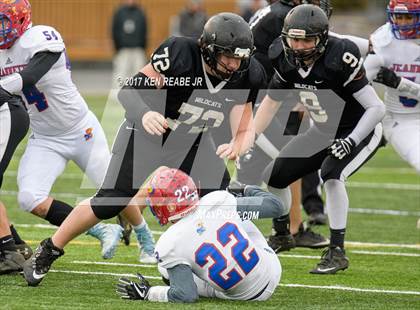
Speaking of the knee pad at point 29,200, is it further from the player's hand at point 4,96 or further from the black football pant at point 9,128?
the player's hand at point 4,96

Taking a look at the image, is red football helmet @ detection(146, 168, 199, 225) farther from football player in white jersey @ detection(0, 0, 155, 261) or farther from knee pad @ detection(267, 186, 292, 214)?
knee pad @ detection(267, 186, 292, 214)

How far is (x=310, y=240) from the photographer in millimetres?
7152

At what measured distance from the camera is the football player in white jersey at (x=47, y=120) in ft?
19.1

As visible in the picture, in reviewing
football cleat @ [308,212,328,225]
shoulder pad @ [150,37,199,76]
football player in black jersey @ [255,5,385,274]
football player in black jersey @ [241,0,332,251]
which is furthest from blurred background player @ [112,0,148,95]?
shoulder pad @ [150,37,199,76]

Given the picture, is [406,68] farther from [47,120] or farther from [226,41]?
[47,120]

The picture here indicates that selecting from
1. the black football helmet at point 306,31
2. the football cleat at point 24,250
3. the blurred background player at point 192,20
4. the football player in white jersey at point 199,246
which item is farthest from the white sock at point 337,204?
the blurred background player at point 192,20

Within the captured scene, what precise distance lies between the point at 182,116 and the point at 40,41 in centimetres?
92

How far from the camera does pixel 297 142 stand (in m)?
6.54

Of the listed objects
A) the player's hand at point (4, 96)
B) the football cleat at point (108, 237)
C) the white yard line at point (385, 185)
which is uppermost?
the player's hand at point (4, 96)

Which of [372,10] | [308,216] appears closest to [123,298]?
[308,216]

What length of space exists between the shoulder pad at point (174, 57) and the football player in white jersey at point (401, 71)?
1.61 metres

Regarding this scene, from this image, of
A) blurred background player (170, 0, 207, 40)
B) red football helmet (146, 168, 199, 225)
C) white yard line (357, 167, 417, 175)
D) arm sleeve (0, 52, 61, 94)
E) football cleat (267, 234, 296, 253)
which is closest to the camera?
red football helmet (146, 168, 199, 225)

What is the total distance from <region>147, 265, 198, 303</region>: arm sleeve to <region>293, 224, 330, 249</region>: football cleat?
225cm

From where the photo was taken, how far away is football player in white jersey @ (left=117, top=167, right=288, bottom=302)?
493cm
